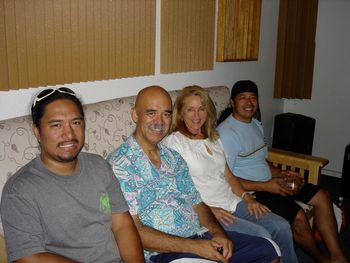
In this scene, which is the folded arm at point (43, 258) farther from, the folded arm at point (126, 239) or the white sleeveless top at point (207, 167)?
the white sleeveless top at point (207, 167)

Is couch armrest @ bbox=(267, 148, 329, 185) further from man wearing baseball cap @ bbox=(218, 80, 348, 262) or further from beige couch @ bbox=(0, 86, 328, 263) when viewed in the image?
man wearing baseball cap @ bbox=(218, 80, 348, 262)

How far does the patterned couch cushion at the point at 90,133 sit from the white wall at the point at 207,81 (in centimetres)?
19

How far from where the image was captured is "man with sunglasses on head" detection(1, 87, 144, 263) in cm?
122

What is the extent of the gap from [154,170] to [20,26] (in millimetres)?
918

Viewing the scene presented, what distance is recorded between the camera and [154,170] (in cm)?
175

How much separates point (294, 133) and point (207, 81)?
5.19ft

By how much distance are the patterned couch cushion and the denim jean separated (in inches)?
32.4

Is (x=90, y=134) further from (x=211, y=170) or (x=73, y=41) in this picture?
(x=211, y=170)

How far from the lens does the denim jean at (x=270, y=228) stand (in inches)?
81.9

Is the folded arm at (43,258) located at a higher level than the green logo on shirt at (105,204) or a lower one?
lower

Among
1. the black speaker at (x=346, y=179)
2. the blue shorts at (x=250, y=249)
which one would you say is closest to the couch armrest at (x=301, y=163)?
the blue shorts at (x=250, y=249)

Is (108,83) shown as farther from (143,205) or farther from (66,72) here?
(143,205)

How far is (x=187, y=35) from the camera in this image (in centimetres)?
279

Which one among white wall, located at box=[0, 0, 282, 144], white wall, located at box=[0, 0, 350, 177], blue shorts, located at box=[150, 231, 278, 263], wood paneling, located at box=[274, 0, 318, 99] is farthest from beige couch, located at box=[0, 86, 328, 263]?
wood paneling, located at box=[274, 0, 318, 99]
